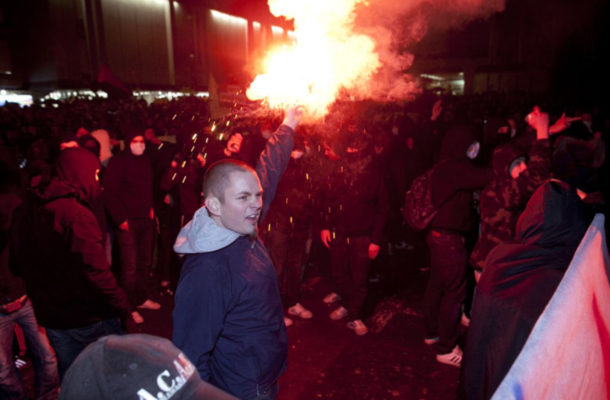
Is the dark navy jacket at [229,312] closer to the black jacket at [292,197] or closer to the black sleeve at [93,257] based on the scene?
the black sleeve at [93,257]

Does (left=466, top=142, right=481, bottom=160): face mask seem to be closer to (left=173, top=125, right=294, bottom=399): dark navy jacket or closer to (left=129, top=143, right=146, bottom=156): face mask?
(left=173, top=125, right=294, bottom=399): dark navy jacket

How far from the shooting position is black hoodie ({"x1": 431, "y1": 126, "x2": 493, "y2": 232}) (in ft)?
13.8

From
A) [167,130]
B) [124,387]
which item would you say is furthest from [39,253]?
[167,130]

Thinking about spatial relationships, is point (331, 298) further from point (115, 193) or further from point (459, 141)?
point (115, 193)

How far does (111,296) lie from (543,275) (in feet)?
9.90

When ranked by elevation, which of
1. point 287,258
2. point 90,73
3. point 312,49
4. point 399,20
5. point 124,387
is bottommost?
point 287,258

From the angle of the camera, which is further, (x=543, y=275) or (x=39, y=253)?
(x=39, y=253)

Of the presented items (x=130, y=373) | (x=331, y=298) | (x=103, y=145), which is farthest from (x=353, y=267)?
(x=103, y=145)

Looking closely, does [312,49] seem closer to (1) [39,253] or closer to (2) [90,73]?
(1) [39,253]

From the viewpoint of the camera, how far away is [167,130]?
13461 millimetres

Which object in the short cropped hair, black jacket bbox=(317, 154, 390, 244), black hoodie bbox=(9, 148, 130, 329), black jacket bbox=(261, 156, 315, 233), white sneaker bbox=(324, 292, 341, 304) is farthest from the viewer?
white sneaker bbox=(324, 292, 341, 304)

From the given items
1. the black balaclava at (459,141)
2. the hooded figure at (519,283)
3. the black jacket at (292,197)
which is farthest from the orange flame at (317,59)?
the hooded figure at (519,283)

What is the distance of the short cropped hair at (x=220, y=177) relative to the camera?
7.96ft

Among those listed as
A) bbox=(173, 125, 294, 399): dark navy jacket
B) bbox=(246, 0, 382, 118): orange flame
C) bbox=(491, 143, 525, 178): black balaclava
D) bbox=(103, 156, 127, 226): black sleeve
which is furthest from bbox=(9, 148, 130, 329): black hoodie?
bbox=(491, 143, 525, 178): black balaclava
